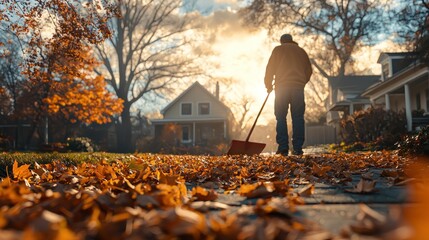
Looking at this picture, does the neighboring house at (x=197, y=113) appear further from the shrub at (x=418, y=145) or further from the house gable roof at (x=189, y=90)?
the shrub at (x=418, y=145)

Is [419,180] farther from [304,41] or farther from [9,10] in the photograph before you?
[304,41]

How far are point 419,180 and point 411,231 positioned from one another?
5.30 ft

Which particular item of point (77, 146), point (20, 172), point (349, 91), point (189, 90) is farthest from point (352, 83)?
point (20, 172)

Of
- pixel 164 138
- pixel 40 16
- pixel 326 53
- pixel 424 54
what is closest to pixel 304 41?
pixel 326 53

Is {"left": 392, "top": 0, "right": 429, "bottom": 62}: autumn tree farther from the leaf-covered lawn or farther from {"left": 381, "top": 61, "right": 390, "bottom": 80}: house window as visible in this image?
{"left": 381, "top": 61, "right": 390, "bottom": 80}: house window

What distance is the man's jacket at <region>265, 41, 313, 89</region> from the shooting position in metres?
7.05

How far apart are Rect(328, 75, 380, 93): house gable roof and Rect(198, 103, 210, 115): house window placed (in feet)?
37.6

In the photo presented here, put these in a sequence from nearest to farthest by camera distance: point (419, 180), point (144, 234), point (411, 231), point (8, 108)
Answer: point (411, 231)
point (144, 234)
point (419, 180)
point (8, 108)

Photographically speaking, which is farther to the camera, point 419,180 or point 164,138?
point 164,138

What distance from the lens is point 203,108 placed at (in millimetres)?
36562

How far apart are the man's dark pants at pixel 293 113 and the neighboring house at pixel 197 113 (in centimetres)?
2857

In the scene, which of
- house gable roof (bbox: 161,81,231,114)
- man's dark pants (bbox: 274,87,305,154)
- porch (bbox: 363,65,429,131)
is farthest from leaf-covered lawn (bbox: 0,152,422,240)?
house gable roof (bbox: 161,81,231,114)

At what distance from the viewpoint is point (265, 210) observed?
1.66 meters

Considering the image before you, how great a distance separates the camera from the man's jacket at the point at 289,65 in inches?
278
